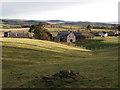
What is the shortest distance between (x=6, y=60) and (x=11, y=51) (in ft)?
26.0

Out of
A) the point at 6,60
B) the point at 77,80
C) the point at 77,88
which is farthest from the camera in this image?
the point at 6,60

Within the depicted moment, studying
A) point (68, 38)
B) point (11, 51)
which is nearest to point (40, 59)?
point (11, 51)

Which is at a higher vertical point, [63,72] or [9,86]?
[63,72]

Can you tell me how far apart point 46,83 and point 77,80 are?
3.77 meters

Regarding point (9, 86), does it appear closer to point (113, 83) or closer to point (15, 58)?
point (113, 83)

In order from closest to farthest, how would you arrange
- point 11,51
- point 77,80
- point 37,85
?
point 37,85, point 77,80, point 11,51

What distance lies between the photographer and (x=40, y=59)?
38594 millimetres

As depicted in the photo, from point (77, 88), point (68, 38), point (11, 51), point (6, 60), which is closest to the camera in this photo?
point (77, 88)

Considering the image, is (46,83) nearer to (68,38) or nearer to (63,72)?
(63,72)

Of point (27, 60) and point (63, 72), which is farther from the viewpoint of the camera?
point (27, 60)

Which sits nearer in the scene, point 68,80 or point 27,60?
point 68,80

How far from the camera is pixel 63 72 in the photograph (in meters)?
19.8

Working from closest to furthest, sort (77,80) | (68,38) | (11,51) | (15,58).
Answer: (77,80), (15,58), (11,51), (68,38)

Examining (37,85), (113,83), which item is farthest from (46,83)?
(113,83)
